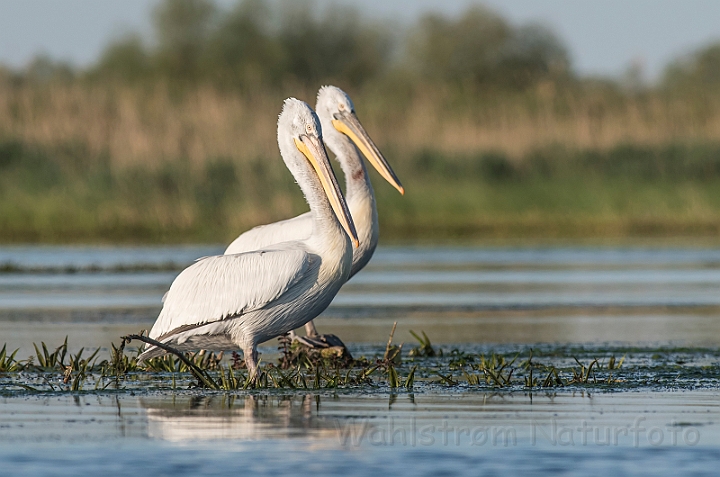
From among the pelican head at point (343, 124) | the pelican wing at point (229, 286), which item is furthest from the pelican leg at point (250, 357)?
the pelican head at point (343, 124)

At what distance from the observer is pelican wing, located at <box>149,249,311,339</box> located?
275 inches

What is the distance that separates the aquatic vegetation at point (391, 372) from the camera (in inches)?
267

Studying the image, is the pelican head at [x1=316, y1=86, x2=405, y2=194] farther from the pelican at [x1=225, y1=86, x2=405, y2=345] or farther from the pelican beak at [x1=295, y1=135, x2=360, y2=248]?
the pelican beak at [x1=295, y1=135, x2=360, y2=248]

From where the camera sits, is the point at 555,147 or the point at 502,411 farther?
the point at 555,147

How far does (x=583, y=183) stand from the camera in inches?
789

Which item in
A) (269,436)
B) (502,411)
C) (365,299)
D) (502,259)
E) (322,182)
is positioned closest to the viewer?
(269,436)

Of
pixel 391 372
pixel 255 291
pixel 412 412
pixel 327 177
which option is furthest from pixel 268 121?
pixel 412 412

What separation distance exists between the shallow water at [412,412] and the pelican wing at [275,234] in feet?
2.39

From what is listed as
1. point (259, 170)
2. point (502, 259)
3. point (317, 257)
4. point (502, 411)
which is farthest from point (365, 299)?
point (259, 170)

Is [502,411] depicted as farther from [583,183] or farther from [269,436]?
[583,183]

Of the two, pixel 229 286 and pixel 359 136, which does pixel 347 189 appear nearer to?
pixel 359 136

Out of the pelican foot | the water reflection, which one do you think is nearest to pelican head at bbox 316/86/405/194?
the pelican foot

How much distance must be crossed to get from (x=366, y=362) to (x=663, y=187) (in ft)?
42.5

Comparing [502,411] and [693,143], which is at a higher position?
[693,143]
